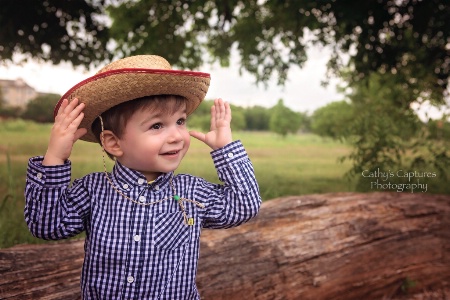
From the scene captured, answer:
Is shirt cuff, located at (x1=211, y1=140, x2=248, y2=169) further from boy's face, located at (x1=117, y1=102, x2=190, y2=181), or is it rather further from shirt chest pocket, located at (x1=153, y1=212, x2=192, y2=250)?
shirt chest pocket, located at (x1=153, y1=212, x2=192, y2=250)

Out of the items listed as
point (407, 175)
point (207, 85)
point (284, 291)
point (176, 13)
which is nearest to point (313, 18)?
point (176, 13)

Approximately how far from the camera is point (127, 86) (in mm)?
1744

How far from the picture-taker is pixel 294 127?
13250mm

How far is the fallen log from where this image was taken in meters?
2.83

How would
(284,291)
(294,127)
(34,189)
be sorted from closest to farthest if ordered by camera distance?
(34,189), (284,291), (294,127)

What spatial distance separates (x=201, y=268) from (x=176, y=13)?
4.34 m

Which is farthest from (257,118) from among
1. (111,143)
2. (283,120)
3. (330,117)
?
(111,143)

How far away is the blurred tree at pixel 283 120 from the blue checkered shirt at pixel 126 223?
30.4 feet

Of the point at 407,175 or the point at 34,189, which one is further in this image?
the point at 407,175

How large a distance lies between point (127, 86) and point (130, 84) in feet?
0.05

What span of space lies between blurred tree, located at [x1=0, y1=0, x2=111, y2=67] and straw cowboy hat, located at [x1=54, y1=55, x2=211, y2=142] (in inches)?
207

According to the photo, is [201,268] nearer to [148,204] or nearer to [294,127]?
[148,204]

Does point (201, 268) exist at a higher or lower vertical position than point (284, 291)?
higher

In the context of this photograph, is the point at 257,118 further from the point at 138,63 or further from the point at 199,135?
the point at 138,63
